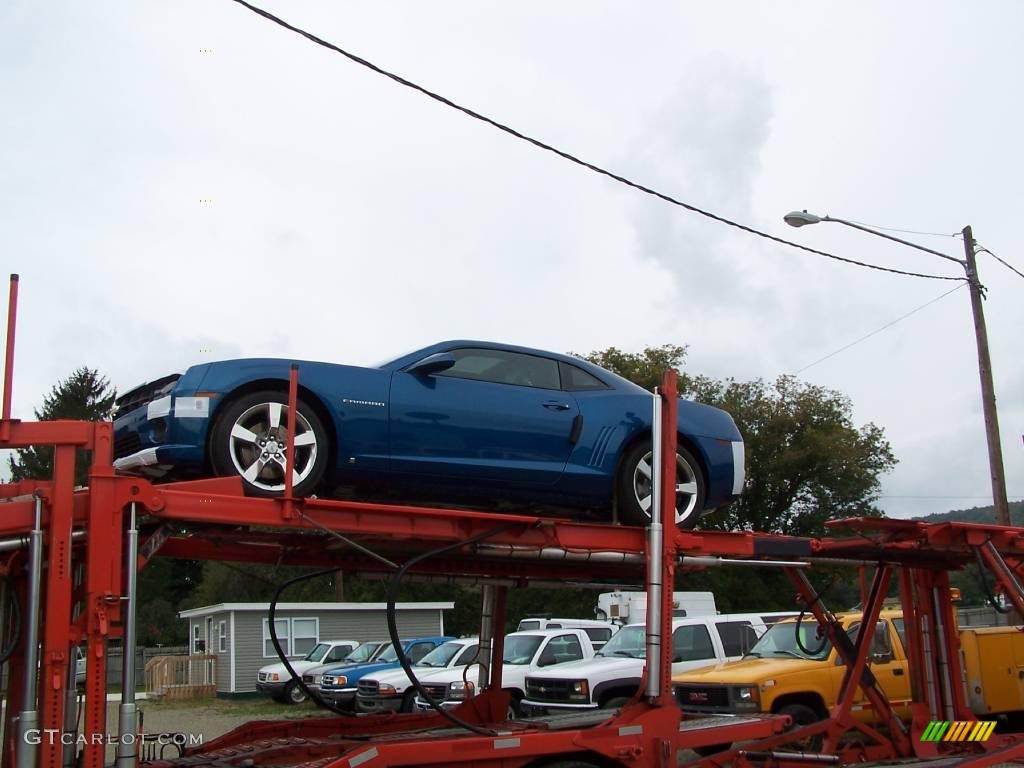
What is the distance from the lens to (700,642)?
42.9 feet

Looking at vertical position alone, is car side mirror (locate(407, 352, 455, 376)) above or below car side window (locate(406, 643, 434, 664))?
above

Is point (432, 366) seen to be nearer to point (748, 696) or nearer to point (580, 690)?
point (748, 696)

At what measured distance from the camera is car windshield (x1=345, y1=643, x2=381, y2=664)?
20.4m

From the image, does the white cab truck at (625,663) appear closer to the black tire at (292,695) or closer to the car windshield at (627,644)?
the car windshield at (627,644)

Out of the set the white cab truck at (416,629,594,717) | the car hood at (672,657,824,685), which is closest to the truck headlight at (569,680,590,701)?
the car hood at (672,657,824,685)

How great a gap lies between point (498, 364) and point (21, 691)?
3.41 m

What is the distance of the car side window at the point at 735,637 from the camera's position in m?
13.1

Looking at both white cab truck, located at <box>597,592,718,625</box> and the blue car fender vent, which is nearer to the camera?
the blue car fender vent

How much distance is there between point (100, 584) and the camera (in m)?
4.47

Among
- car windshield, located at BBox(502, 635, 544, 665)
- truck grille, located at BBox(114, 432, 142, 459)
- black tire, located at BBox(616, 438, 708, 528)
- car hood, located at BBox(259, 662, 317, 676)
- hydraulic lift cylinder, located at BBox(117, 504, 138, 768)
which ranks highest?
truck grille, located at BBox(114, 432, 142, 459)

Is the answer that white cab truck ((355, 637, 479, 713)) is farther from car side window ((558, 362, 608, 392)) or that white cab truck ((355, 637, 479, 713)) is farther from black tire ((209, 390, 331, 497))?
black tire ((209, 390, 331, 497))

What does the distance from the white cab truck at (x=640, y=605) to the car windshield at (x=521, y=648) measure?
3917mm

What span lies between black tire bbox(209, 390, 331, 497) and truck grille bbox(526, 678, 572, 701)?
7211 mm

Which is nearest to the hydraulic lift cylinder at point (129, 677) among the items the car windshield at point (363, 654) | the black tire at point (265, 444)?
the black tire at point (265, 444)
